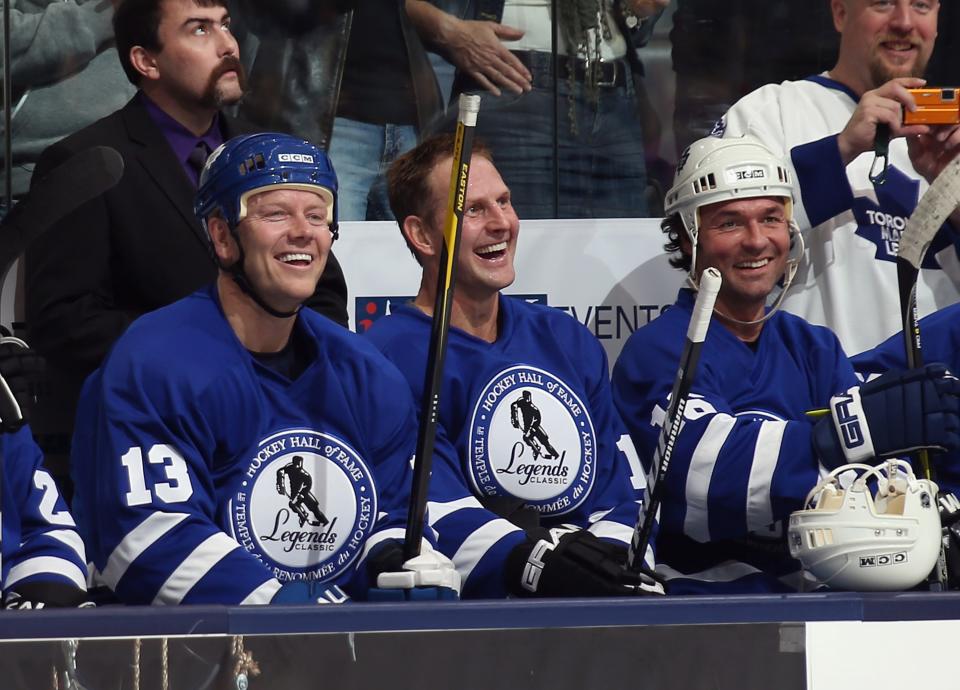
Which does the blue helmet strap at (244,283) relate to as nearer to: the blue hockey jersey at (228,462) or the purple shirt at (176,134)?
the blue hockey jersey at (228,462)

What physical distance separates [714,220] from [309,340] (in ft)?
2.92

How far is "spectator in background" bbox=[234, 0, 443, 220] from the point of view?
3.37 metres

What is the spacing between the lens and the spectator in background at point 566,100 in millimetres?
3455

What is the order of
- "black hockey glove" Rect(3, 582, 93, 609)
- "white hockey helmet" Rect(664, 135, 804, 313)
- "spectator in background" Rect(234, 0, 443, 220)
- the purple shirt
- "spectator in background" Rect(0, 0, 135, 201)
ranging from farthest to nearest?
"spectator in background" Rect(234, 0, 443, 220)
"spectator in background" Rect(0, 0, 135, 201)
the purple shirt
"white hockey helmet" Rect(664, 135, 804, 313)
"black hockey glove" Rect(3, 582, 93, 609)

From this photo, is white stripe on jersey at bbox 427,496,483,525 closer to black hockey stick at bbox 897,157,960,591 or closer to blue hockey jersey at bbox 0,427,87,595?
blue hockey jersey at bbox 0,427,87,595

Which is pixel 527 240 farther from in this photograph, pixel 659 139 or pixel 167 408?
pixel 167 408

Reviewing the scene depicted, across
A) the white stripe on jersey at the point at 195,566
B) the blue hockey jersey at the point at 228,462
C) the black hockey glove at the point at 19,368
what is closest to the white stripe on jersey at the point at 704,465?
the blue hockey jersey at the point at 228,462

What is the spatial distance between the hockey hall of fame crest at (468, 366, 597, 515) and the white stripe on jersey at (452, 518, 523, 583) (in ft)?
0.67

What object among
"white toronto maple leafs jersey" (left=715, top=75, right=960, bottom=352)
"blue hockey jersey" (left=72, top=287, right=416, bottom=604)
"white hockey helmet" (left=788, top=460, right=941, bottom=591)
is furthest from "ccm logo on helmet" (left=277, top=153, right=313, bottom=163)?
"white toronto maple leafs jersey" (left=715, top=75, right=960, bottom=352)

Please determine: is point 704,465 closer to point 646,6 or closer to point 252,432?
point 252,432

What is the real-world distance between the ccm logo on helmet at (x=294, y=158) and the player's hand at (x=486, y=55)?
971 millimetres

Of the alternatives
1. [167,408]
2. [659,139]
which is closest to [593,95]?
[659,139]

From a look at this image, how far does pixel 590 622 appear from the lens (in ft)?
6.20

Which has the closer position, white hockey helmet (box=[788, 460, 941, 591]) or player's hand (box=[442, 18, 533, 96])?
white hockey helmet (box=[788, 460, 941, 591])
